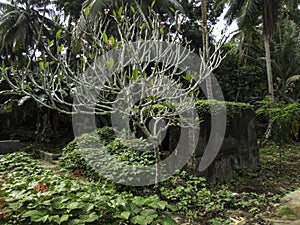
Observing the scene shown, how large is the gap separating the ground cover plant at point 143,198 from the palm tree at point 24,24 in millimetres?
8883

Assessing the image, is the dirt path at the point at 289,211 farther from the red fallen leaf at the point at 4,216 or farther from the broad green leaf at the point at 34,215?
the red fallen leaf at the point at 4,216

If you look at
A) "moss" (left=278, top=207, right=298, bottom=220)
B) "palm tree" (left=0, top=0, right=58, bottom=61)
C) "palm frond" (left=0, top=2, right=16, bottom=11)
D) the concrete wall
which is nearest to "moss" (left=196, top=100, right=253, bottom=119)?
the concrete wall

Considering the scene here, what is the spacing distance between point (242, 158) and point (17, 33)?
1230 cm

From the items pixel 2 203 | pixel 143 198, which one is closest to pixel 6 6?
pixel 143 198

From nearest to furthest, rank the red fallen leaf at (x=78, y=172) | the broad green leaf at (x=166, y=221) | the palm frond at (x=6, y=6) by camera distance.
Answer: the broad green leaf at (x=166, y=221) → the red fallen leaf at (x=78, y=172) → the palm frond at (x=6, y=6)

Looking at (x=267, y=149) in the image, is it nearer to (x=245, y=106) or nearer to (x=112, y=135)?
(x=245, y=106)

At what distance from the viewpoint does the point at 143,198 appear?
3170 mm

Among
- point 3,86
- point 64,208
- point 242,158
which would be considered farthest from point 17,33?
point 64,208

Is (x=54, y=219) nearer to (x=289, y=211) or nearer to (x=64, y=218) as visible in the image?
(x=64, y=218)

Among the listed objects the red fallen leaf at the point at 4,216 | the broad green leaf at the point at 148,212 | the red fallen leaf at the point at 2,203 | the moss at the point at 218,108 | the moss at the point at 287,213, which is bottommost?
the moss at the point at 287,213

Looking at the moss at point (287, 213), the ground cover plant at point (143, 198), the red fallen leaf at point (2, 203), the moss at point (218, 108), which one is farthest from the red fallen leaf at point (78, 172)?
the moss at point (287, 213)

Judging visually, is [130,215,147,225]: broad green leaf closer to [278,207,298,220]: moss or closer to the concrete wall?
[278,207,298,220]: moss

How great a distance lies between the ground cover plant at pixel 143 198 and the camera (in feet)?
7.59

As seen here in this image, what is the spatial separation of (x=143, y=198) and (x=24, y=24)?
1370 cm
